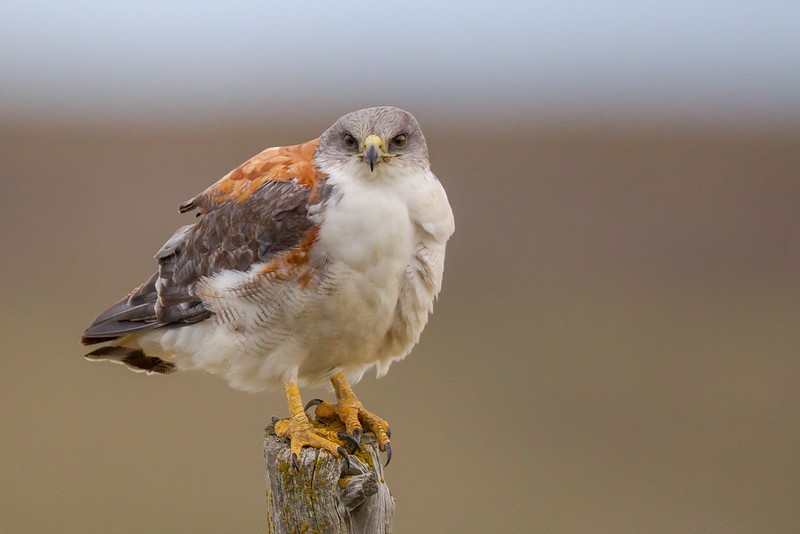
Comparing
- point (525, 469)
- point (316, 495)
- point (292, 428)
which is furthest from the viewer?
point (525, 469)

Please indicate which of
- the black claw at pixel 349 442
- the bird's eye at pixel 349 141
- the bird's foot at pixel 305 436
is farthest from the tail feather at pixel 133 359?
the bird's eye at pixel 349 141

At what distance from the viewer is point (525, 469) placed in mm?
10828

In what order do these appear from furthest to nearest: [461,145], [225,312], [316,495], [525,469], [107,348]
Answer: [461,145], [525,469], [107,348], [225,312], [316,495]

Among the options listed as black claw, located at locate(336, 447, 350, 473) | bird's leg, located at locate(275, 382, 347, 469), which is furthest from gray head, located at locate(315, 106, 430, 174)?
black claw, located at locate(336, 447, 350, 473)

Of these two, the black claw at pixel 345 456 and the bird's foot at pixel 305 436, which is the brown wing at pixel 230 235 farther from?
the black claw at pixel 345 456

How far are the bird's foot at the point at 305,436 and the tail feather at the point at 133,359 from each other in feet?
3.58

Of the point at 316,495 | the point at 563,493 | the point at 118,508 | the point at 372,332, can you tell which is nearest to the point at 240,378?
the point at 372,332

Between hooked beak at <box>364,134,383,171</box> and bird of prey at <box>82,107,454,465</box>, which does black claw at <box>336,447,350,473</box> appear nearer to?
bird of prey at <box>82,107,454,465</box>

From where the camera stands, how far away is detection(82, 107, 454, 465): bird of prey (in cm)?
465

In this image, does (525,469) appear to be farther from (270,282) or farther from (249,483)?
(270,282)

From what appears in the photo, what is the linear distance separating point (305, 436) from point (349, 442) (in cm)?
21

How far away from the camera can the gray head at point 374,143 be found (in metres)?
4.68

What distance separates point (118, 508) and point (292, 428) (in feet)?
19.0

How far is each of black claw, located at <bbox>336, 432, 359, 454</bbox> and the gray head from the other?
3.73 ft
